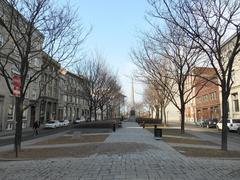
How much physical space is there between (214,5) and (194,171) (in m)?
10.1

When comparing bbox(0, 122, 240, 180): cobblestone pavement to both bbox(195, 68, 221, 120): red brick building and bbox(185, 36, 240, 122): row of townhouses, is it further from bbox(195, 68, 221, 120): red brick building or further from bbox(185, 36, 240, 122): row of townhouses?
bbox(195, 68, 221, 120): red brick building

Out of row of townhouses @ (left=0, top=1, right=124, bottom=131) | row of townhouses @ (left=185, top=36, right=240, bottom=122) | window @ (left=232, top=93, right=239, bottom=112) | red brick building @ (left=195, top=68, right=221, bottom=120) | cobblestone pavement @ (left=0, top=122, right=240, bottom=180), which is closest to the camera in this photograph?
cobblestone pavement @ (left=0, top=122, right=240, bottom=180)

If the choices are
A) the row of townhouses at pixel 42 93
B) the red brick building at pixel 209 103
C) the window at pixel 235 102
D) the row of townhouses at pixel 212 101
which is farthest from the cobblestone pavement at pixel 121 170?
the red brick building at pixel 209 103

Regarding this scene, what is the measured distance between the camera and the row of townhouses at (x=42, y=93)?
22.0m

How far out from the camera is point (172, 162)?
11922 millimetres

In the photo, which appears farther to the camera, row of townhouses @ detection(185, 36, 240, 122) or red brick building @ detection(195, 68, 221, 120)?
red brick building @ detection(195, 68, 221, 120)

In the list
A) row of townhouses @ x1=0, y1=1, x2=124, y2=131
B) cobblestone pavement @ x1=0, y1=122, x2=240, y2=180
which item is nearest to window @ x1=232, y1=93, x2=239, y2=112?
row of townhouses @ x1=0, y1=1, x2=124, y2=131

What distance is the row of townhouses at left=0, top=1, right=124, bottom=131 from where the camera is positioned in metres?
22.0

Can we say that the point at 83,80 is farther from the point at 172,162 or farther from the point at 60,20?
the point at 172,162

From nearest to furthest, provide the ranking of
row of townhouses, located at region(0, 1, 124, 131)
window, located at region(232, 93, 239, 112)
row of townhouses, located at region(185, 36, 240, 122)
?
1. row of townhouses, located at region(0, 1, 124, 131)
2. row of townhouses, located at region(185, 36, 240, 122)
3. window, located at region(232, 93, 239, 112)

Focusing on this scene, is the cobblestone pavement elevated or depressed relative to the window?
depressed

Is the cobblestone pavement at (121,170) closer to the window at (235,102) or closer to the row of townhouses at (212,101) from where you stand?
the row of townhouses at (212,101)

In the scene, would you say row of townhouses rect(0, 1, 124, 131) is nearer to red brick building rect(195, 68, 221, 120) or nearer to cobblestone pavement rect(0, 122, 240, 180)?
cobblestone pavement rect(0, 122, 240, 180)

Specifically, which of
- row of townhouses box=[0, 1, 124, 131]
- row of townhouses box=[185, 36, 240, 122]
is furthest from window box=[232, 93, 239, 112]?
row of townhouses box=[0, 1, 124, 131]
